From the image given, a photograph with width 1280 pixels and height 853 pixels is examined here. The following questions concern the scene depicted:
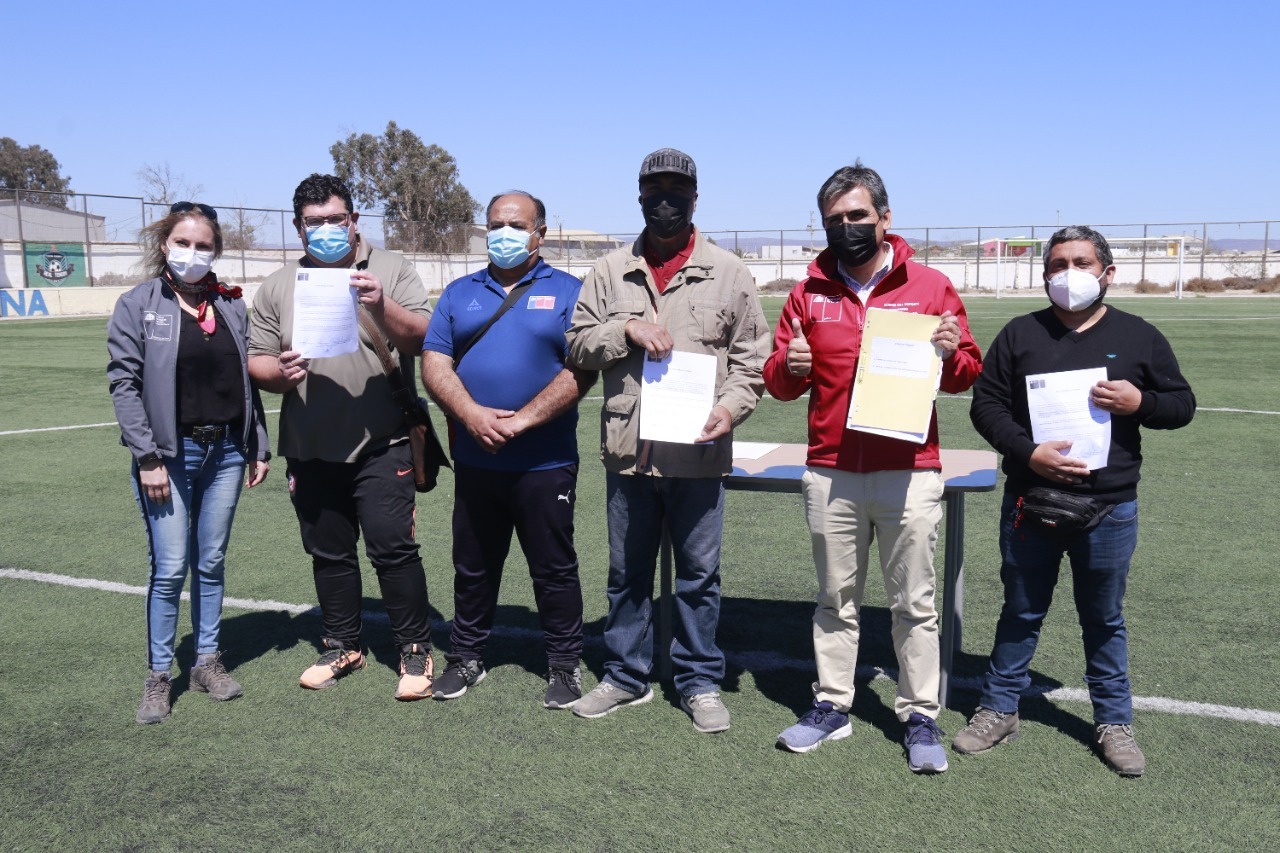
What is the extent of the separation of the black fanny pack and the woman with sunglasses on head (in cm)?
Answer: 297

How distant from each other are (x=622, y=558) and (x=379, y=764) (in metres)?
1.18

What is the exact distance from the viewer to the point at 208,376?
435cm

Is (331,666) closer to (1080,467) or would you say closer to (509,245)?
(509,245)

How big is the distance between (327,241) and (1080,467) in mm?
2920

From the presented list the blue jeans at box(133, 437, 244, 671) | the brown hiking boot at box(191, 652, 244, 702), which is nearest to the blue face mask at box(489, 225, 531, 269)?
the blue jeans at box(133, 437, 244, 671)

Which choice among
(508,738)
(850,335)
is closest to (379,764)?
(508,738)

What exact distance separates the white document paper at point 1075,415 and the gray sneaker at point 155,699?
3448 mm

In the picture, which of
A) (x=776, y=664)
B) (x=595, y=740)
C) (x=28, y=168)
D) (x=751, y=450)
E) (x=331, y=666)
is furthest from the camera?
(x=28, y=168)

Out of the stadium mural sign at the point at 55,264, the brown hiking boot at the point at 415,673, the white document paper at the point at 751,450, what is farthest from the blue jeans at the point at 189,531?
the stadium mural sign at the point at 55,264

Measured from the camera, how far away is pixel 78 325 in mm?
28516

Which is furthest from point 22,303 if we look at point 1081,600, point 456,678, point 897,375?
point 1081,600

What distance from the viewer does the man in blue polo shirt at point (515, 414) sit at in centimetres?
433

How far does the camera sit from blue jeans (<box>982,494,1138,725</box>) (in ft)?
12.4

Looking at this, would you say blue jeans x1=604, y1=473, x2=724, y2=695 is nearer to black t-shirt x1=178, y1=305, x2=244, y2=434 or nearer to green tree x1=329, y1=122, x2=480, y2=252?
black t-shirt x1=178, y1=305, x2=244, y2=434
